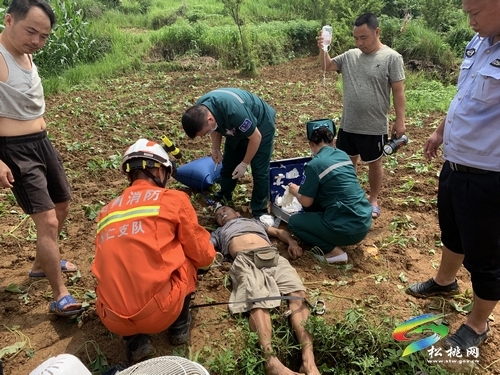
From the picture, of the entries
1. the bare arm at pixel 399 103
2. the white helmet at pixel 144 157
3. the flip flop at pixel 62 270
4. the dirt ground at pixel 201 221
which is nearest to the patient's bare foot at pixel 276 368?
the dirt ground at pixel 201 221

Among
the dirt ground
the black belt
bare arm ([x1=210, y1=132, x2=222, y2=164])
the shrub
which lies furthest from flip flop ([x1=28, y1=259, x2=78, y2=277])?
the shrub

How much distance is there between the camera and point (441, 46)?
13.2m

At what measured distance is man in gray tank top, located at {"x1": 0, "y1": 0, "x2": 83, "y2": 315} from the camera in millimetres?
2715

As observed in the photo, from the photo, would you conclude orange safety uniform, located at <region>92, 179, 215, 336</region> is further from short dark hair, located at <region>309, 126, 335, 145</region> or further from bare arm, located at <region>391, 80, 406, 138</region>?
bare arm, located at <region>391, 80, 406, 138</region>

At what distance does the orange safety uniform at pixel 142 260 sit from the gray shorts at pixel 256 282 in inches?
22.4

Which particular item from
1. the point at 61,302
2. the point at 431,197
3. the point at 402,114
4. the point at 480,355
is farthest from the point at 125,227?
the point at 431,197

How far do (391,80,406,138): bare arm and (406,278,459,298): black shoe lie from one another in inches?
64.7

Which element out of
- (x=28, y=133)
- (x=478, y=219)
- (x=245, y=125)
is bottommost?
(x=478, y=219)

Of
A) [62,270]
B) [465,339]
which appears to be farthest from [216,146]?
[465,339]

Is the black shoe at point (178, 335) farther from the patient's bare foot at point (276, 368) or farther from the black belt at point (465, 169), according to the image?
the black belt at point (465, 169)

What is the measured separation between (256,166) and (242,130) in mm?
626

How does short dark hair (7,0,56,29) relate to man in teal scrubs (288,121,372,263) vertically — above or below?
above

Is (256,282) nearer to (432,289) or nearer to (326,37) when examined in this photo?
(432,289)

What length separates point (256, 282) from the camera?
3.17 metres
